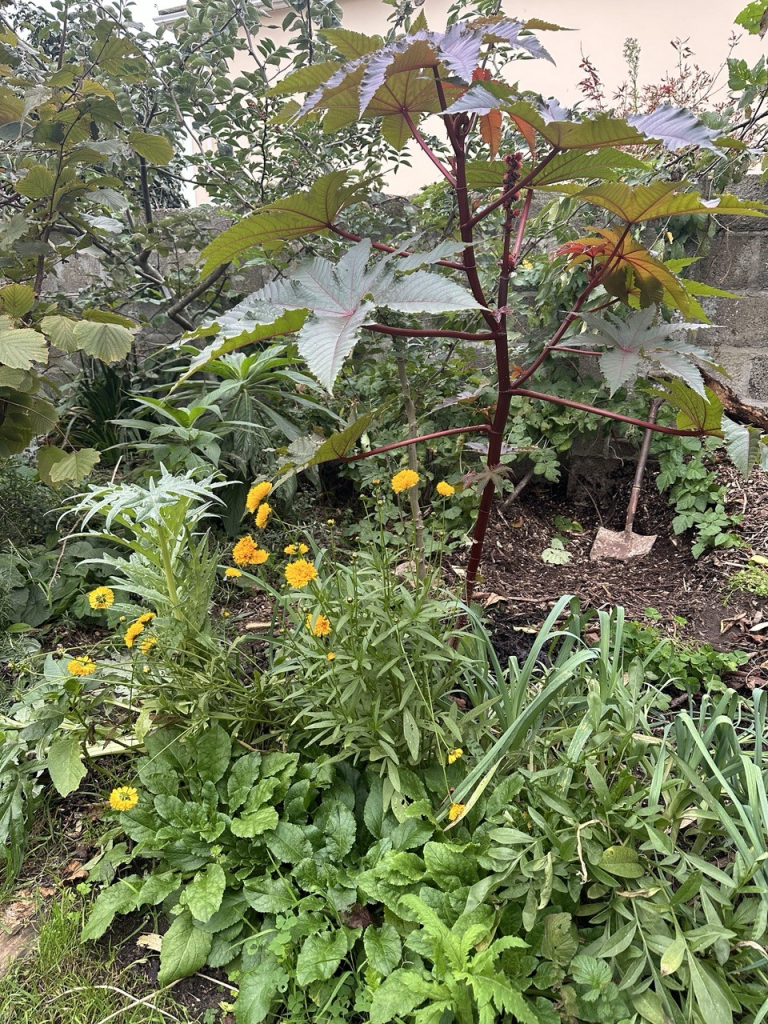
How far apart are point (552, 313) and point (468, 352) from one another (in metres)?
0.42

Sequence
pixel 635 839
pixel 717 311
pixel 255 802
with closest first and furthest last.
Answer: pixel 635 839
pixel 255 802
pixel 717 311

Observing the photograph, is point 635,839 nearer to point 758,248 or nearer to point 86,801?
point 86,801

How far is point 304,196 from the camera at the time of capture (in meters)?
1.02

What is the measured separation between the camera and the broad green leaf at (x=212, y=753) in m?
1.33

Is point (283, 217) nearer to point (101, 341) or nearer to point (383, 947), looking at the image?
point (101, 341)

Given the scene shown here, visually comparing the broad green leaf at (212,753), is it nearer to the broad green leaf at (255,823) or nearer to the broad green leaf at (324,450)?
the broad green leaf at (255,823)

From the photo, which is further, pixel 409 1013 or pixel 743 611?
pixel 743 611

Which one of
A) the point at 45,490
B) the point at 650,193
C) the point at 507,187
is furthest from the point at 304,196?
the point at 45,490

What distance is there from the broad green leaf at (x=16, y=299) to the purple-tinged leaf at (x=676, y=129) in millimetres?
1770

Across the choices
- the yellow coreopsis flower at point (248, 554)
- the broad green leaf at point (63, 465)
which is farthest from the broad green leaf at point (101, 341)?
the yellow coreopsis flower at point (248, 554)

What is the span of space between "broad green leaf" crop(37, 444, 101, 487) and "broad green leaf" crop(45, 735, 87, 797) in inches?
33.5

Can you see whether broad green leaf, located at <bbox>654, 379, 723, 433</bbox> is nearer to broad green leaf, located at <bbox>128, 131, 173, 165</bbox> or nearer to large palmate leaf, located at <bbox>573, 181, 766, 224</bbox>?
large palmate leaf, located at <bbox>573, 181, 766, 224</bbox>

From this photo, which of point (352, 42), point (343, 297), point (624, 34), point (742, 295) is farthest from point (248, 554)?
point (624, 34)

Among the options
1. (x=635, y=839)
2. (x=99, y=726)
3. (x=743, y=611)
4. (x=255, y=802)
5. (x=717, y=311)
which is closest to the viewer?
(x=635, y=839)
